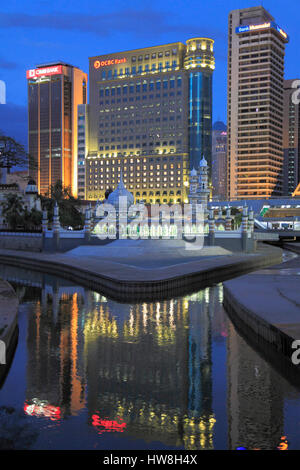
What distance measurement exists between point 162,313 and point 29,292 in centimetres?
985

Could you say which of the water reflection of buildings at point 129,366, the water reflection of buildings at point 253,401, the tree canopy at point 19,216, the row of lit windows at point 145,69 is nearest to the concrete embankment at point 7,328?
the water reflection of buildings at point 129,366

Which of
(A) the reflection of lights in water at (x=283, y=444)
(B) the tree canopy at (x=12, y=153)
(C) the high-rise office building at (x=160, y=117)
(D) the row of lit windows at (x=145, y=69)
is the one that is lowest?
(A) the reflection of lights in water at (x=283, y=444)

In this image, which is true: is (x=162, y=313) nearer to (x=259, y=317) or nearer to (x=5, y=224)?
(x=259, y=317)

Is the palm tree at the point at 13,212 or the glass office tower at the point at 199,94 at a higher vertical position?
the glass office tower at the point at 199,94

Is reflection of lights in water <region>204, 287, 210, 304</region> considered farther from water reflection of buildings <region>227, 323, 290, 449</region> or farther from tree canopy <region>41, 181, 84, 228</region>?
tree canopy <region>41, 181, 84, 228</region>

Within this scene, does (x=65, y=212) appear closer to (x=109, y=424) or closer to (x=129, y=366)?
(x=129, y=366)

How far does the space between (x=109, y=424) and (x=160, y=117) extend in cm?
18683

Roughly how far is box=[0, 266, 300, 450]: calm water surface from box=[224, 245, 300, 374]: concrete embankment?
59 cm

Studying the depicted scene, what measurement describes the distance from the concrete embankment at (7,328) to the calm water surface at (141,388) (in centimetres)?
29

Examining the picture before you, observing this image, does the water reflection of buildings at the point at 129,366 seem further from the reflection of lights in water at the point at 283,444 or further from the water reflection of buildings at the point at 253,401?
the reflection of lights in water at the point at 283,444

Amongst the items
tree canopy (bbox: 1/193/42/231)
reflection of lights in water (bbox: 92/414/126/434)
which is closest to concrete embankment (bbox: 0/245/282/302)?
reflection of lights in water (bbox: 92/414/126/434)

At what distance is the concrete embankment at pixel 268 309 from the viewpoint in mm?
14008

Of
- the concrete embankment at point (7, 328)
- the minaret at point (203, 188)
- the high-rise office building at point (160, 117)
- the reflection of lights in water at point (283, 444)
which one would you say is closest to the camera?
the reflection of lights in water at point (283, 444)

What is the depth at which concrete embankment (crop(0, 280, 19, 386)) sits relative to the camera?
13.6 m
